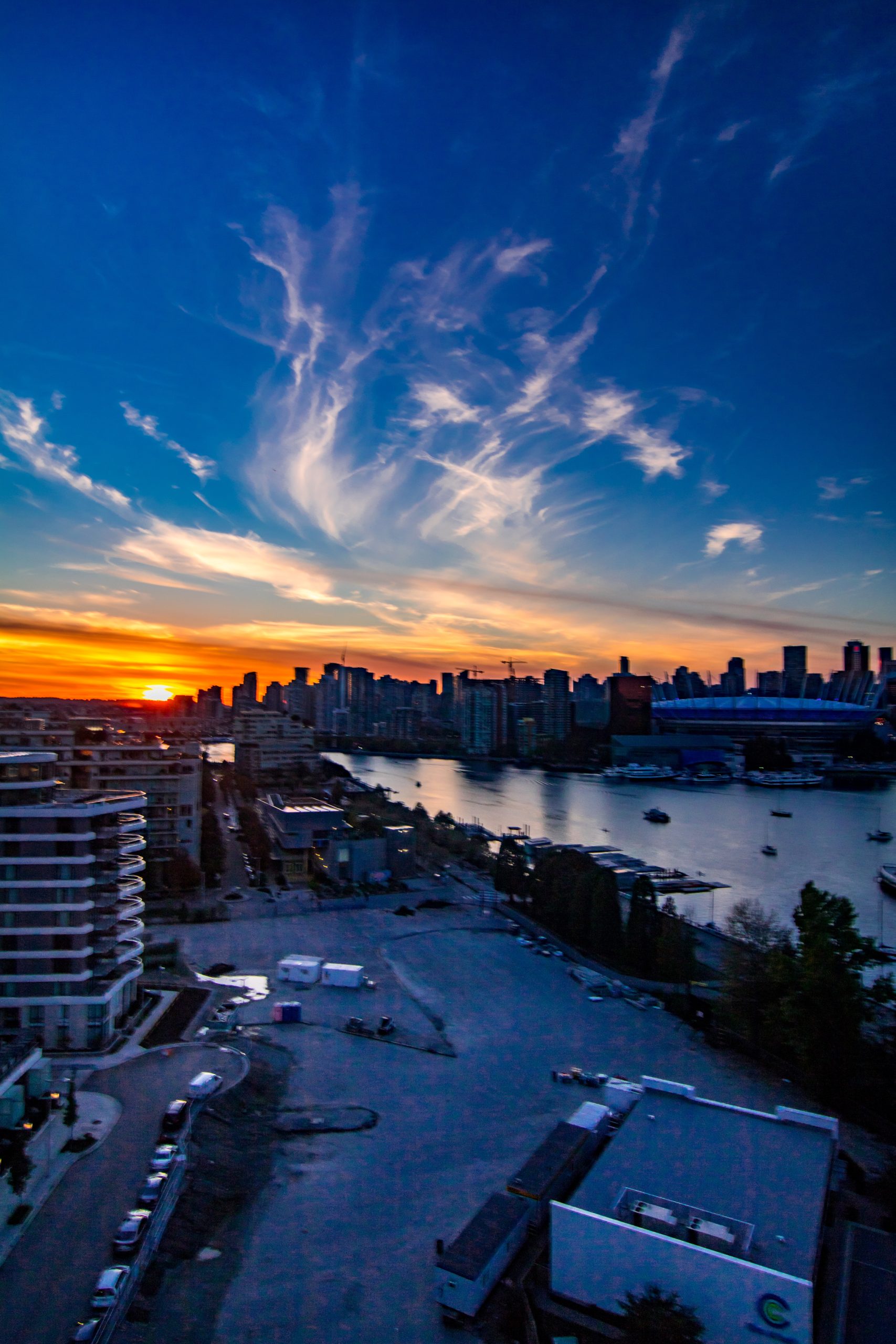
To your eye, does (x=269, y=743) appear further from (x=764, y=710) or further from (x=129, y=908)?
(x=764, y=710)

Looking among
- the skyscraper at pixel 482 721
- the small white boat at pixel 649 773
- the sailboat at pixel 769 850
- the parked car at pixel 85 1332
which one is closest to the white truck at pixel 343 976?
the parked car at pixel 85 1332

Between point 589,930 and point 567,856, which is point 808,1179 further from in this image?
point 567,856

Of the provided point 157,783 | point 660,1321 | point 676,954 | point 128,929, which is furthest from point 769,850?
point 660,1321

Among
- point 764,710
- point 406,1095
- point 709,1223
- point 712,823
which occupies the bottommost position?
point 712,823

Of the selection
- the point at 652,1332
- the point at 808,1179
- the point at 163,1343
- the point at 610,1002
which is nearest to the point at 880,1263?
the point at 808,1179

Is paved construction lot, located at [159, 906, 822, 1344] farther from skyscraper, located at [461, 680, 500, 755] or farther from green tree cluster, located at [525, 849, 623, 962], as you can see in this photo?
skyscraper, located at [461, 680, 500, 755]

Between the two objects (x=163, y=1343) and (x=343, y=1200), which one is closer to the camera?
(x=163, y=1343)

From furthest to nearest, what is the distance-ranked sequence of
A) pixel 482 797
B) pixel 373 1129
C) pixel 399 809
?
pixel 482 797 < pixel 399 809 < pixel 373 1129
